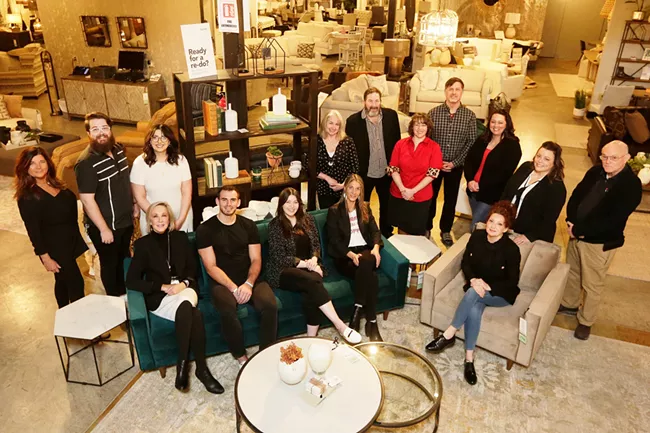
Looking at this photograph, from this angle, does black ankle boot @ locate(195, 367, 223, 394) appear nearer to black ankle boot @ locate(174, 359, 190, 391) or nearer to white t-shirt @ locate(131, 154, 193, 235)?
black ankle boot @ locate(174, 359, 190, 391)

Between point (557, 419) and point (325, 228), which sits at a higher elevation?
point (325, 228)

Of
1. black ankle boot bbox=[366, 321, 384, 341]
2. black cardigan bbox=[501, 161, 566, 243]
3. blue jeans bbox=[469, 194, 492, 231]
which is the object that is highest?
black cardigan bbox=[501, 161, 566, 243]

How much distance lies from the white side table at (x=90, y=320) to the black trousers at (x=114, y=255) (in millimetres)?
394

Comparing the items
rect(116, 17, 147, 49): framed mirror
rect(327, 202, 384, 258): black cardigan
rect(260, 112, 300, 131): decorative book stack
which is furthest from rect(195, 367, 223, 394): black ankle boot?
rect(116, 17, 147, 49): framed mirror

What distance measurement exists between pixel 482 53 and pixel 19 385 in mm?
11632

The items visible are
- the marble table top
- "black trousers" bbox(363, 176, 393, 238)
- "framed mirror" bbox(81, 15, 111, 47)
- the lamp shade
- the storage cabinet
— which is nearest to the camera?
the marble table top

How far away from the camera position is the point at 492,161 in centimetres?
441

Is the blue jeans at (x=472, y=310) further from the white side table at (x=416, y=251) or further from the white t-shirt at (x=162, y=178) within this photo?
the white t-shirt at (x=162, y=178)

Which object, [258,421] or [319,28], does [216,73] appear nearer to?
[258,421]

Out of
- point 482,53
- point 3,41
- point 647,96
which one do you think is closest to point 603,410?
point 647,96

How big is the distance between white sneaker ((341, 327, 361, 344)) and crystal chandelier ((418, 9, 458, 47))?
5.33 m

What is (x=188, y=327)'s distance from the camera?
3336 mm

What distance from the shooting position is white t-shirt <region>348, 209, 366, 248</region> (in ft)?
13.3

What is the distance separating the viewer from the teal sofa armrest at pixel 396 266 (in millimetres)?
3994
